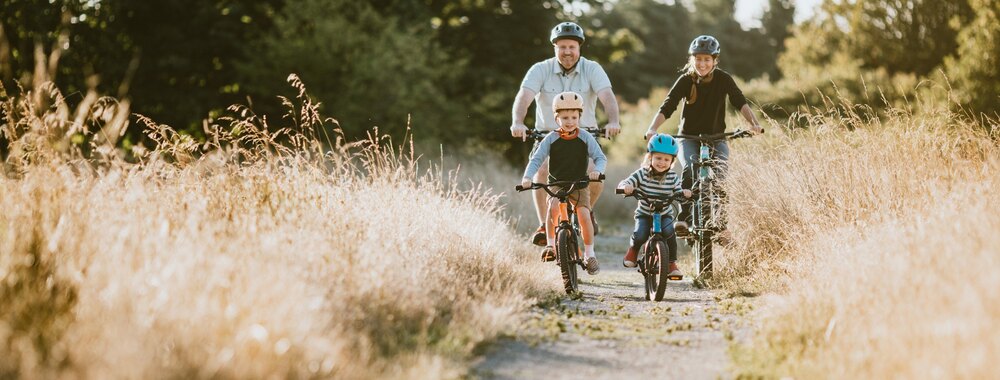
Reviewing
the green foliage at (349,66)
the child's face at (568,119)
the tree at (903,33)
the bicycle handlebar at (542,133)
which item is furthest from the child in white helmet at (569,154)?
the tree at (903,33)

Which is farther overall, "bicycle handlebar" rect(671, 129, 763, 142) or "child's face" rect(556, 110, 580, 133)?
"bicycle handlebar" rect(671, 129, 763, 142)

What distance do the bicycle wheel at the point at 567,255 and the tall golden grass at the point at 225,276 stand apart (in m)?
0.18

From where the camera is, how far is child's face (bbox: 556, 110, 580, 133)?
7672 millimetres

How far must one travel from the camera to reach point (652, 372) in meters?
4.89

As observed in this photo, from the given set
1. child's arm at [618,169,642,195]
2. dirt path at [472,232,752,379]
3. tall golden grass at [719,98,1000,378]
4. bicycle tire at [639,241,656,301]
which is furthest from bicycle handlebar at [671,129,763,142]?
dirt path at [472,232,752,379]

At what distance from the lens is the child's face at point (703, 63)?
8.66 m

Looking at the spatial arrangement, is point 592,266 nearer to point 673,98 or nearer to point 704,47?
point 673,98

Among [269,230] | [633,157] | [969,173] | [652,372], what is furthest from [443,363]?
[633,157]

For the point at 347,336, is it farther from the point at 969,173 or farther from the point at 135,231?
the point at 969,173

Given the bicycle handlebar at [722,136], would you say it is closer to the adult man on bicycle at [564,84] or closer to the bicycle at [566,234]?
the adult man on bicycle at [564,84]

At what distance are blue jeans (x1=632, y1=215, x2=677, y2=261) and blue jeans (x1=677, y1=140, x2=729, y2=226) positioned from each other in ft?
2.74

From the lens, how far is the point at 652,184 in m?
7.87

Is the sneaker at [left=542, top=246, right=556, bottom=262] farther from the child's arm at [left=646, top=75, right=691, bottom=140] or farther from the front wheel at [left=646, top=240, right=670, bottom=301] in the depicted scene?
the child's arm at [left=646, top=75, right=691, bottom=140]

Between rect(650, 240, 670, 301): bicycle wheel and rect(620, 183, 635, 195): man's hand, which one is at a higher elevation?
rect(620, 183, 635, 195): man's hand
